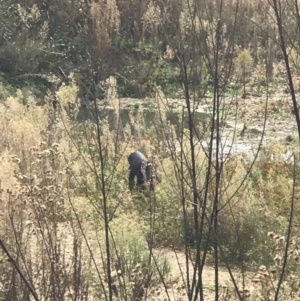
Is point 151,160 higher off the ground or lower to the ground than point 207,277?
higher

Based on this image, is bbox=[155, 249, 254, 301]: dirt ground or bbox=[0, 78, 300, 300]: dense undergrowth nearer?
bbox=[0, 78, 300, 300]: dense undergrowth

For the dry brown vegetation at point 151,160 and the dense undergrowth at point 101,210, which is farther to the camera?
the dense undergrowth at point 101,210

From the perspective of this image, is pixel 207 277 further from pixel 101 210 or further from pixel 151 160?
pixel 151 160

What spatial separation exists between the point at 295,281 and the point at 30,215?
166 centimetres

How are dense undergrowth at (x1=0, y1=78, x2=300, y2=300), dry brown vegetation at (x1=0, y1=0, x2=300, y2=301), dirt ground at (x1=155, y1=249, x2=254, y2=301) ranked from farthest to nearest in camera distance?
dirt ground at (x1=155, y1=249, x2=254, y2=301) < dense undergrowth at (x1=0, y1=78, x2=300, y2=300) < dry brown vegetation at (x1=0, y1=0, x2=300, y2=301)

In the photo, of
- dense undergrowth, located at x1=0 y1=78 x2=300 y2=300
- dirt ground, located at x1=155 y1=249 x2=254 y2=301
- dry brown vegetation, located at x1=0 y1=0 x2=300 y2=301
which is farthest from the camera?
dirt ground, located at x1=155 y1=249 x2=254 y2=301

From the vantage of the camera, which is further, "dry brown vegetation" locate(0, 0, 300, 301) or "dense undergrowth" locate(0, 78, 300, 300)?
"dense undergrowth" locate(0, 78, 300, 300)

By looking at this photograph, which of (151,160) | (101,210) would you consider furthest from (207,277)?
(151,160)

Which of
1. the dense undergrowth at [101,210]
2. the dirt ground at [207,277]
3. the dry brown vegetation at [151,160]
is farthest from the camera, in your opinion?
the dirt ground at [207,277]

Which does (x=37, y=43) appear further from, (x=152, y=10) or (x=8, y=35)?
(x=152, y=10)

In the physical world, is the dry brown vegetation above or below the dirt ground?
above

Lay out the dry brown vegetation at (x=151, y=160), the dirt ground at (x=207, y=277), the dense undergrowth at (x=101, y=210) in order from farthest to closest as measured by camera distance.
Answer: the dirt ground at (x=207, y=277) < the dense undergrowth at (x=101, y=210) < the dry brown vegetation at (x=151, y=160)

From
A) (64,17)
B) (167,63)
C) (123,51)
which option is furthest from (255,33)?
(64,17)

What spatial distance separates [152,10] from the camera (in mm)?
14750
